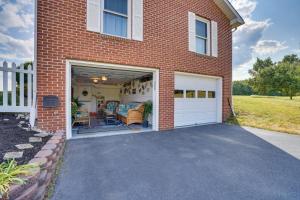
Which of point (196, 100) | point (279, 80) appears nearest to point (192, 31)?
point (196, 100)

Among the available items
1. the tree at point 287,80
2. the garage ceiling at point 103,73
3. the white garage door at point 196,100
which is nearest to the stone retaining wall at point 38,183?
the garage ceiling at point 103,73

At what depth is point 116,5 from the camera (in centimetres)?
562

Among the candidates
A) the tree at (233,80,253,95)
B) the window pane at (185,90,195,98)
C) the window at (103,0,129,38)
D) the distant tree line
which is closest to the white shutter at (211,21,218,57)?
the window pane at (185,90,195,98)

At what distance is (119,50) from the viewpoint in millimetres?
5414

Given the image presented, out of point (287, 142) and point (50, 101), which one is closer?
point (50, 101)

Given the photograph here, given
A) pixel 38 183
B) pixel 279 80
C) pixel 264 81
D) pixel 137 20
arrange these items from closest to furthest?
pixel 38 183
pixel 137 20
pixel 279 80
pixel 264 81

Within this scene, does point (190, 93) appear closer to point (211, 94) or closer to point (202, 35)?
point (211, 94)

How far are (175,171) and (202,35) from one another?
21.9ft

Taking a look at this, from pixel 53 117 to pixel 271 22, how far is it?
13859mm

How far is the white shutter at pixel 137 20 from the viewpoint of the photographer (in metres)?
5.65

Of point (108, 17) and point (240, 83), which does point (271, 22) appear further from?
point (240, 83)

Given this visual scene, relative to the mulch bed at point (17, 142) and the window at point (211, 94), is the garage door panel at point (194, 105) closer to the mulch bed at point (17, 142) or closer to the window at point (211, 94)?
the window at point (211, 94)

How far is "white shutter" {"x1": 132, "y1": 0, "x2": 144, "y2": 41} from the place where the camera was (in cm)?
565

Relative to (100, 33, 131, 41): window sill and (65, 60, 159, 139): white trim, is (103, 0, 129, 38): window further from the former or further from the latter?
(65, 60, 159, 139): white trim
